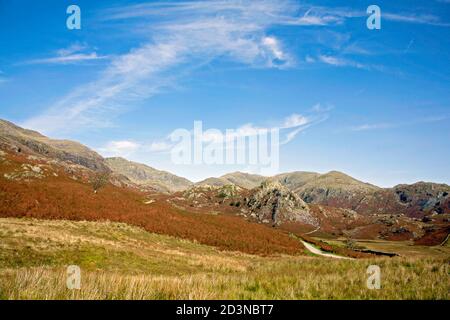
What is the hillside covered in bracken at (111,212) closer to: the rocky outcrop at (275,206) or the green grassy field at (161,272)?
the green grassy field at (161,272)

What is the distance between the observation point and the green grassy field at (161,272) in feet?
22.1

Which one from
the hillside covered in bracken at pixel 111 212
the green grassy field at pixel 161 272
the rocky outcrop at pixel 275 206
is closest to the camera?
the green grassy field at pixel 161 272

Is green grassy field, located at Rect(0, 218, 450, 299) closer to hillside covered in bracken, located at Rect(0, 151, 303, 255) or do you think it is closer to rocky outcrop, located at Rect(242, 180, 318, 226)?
hillside covered in bracken, located at Rect(0, 151, 303, 255)

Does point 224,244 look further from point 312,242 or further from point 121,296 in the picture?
point 121,296

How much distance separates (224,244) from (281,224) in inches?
3258

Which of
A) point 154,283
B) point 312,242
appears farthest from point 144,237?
point 312,242

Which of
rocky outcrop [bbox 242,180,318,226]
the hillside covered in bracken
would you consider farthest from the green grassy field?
rocky outcrop [bbox 242,180,318,226]

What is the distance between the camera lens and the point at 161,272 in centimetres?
2214

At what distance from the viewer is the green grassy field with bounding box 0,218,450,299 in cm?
673

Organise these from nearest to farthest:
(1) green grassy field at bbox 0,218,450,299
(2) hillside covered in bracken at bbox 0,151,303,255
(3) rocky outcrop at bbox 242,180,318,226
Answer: (1) green grassy field at bbox 0,218,450,299, (2) hillside covered in bracken at bbox 0,151,303,255, (3) rocky outcrop at bbox 242,180,318,226

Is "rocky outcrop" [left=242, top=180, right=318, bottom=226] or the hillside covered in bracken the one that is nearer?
the hillside covered in bracken

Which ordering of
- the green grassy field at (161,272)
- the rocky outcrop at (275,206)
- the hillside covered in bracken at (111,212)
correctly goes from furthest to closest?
1. the rocky outcrop at (275,206)
2. the hillside covered in bracken at (111,212)
3. the green grassy field at (161,272)

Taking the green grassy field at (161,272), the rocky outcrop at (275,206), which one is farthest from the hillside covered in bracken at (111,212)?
the rocky outcrop at (275,206)

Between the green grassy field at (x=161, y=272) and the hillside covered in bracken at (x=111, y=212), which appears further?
the hillside covered in bracken at (x=111, y=212)
